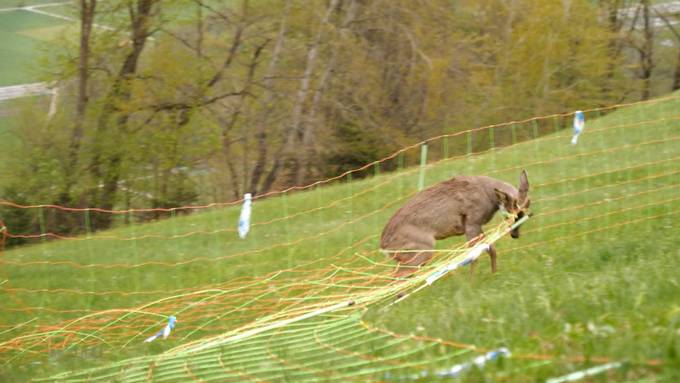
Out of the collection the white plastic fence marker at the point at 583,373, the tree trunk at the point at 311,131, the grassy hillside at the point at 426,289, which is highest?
the tree trunk at the point at 311,131

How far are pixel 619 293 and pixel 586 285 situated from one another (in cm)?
47

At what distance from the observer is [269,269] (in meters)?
12.5

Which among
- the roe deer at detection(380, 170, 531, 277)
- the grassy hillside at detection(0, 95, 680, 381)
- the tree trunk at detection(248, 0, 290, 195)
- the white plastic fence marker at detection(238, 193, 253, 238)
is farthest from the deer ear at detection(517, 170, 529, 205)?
the tree trunk at detection(248, 0, 290, 195)

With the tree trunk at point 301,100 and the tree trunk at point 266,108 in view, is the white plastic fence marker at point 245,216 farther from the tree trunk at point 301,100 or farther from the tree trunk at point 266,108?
the tree trunk at point 266,108

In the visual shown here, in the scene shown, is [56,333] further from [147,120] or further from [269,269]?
[147,120]

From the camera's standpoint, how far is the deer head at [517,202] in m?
9.47

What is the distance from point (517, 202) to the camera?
31.3ft

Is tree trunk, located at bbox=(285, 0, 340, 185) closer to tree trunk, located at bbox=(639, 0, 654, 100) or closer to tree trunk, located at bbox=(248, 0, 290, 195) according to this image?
tree trunk, located at bbox=(248, 0, 290, 195)

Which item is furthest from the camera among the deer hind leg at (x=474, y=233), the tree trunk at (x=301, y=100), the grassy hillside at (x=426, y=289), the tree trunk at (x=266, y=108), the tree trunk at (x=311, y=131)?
the tree trunk at (x=266, y=108)

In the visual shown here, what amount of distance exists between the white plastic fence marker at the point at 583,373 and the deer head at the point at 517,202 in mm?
4630

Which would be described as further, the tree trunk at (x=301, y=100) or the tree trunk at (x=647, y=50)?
the tree trunk at (x=647, y=50)

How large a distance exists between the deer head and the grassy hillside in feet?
1.86

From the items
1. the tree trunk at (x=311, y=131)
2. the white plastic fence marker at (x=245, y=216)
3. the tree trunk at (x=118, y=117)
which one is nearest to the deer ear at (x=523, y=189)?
the white plastic fence marker at (x=245, y=216)

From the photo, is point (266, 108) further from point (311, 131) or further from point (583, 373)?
point (583, 373)
